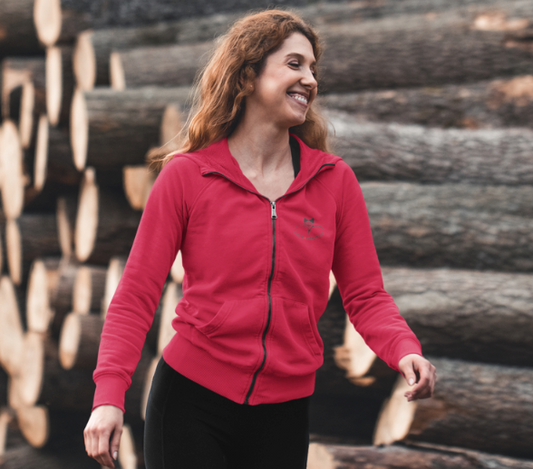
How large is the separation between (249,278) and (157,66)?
3.11 metres

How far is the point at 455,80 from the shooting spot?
3850 millimetres

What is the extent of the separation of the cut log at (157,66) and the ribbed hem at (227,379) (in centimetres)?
296

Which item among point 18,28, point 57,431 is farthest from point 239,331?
point 18,28

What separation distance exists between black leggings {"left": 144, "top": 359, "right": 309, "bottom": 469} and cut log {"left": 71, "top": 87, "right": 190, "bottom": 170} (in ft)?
8.05

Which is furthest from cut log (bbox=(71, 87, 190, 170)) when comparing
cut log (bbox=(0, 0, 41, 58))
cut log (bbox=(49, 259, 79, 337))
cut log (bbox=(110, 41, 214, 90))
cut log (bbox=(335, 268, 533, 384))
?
cut log (bbox=(335, 268, 533, 384))

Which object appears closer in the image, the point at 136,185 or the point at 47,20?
the point at 136,185

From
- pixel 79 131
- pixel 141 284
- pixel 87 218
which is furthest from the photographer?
pixel 87 218

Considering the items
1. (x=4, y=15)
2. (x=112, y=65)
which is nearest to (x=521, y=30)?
(x=112, y=65)

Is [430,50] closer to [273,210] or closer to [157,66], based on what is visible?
[157,66]

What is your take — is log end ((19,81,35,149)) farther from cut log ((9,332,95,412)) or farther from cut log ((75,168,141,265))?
cut log ((9,332,95,412))

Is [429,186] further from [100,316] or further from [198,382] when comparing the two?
[100,316]

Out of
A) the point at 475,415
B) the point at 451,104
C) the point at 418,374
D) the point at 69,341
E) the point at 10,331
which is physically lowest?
the point at 10,331

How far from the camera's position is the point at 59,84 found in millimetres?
4465

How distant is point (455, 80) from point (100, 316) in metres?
2.97
